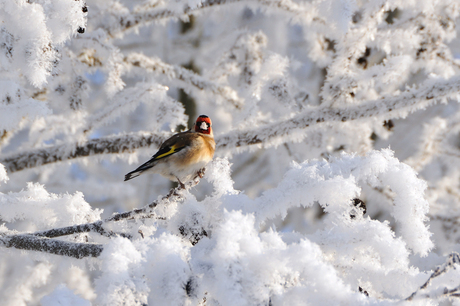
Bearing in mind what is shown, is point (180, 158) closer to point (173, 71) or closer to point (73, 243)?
point (73, 243)

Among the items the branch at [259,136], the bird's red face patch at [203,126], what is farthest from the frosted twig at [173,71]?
the branch at [259,136]

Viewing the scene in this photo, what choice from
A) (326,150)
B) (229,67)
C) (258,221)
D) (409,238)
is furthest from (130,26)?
(409,238)

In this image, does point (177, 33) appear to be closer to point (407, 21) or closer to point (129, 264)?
point (407, 21)

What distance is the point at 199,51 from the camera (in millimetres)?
6727

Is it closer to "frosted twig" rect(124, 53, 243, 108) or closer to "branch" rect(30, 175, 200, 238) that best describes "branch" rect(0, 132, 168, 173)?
"frosted twig" rect(124, 53, 243, 108)

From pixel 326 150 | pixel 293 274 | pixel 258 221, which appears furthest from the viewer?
pixel 326 150

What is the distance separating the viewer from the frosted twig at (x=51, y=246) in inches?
64.2

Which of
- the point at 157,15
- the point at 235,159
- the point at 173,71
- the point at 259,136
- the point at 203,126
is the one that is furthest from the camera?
the point at 235,159

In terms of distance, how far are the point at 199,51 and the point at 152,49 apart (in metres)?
0.86

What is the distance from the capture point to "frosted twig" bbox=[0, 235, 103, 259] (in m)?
1.63

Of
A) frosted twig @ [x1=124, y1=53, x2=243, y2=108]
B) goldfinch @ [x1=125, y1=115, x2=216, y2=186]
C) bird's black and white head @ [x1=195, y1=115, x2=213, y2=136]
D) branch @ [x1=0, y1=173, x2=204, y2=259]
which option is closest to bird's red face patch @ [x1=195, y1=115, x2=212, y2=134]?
bird's black and white head @ [x1=195, y1=115, x2=213, y2=136]

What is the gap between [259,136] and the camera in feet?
10.2

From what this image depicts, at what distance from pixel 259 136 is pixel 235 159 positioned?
12.3ft

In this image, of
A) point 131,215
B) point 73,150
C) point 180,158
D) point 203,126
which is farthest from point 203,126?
point 131,215
